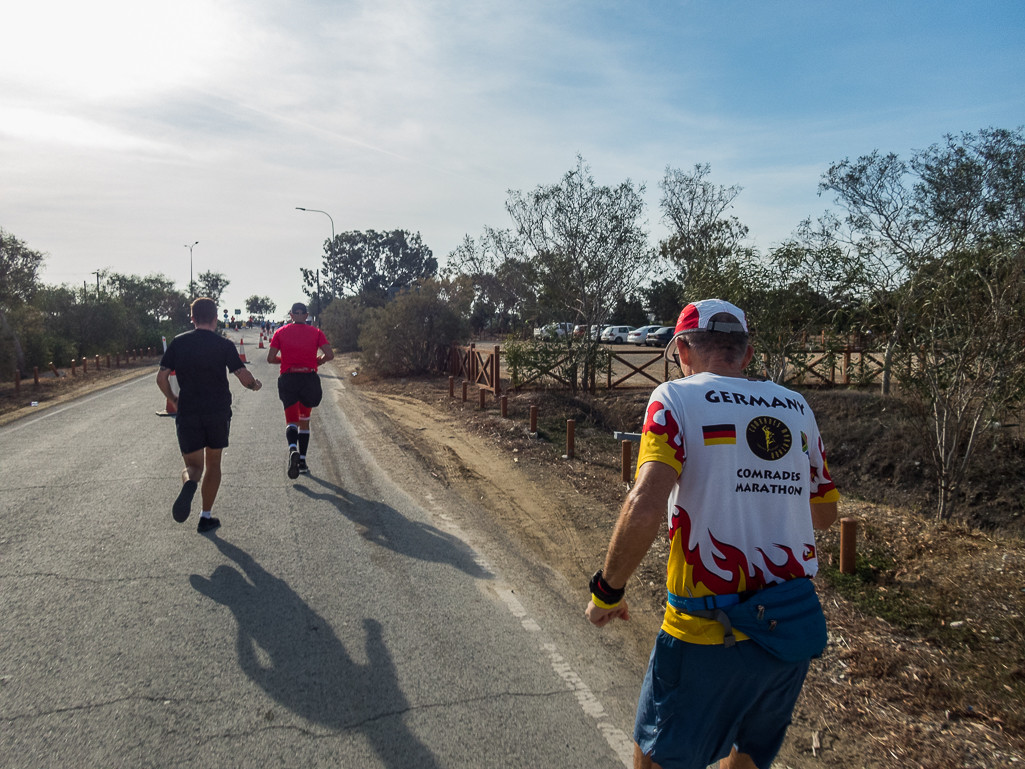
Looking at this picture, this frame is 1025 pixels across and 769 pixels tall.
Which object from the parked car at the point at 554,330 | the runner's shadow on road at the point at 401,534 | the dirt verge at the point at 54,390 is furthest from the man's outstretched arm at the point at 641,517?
the parked car at the point at 554,330

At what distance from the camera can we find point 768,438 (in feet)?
6.30

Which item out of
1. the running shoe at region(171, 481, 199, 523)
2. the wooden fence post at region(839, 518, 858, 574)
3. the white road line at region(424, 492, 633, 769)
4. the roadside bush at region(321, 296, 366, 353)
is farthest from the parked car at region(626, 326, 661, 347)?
the white road line at region(424, 492, 633, 769)

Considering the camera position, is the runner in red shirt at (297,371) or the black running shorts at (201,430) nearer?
the black running shorts at (201,430)

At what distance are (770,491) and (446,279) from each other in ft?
75.9

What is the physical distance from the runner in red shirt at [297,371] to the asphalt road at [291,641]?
2.72 feet

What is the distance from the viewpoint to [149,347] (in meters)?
41.7

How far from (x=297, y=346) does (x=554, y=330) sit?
942cm

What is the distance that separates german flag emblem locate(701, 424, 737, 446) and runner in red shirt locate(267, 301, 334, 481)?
6168mm

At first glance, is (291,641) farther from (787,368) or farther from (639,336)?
(639,336)

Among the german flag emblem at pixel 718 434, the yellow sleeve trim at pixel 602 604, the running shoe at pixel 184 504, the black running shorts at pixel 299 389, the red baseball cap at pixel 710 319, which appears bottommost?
the running shoe at pixel 184 504

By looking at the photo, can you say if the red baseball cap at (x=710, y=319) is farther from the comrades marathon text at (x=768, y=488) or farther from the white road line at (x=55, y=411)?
the white road line at (x=55, y=411)

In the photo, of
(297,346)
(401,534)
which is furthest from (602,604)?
(297,346)

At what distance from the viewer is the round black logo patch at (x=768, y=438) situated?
1904mm

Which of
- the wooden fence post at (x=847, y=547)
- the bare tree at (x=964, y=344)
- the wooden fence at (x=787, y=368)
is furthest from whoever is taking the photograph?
the wooden fence at (x=787, y=368)
